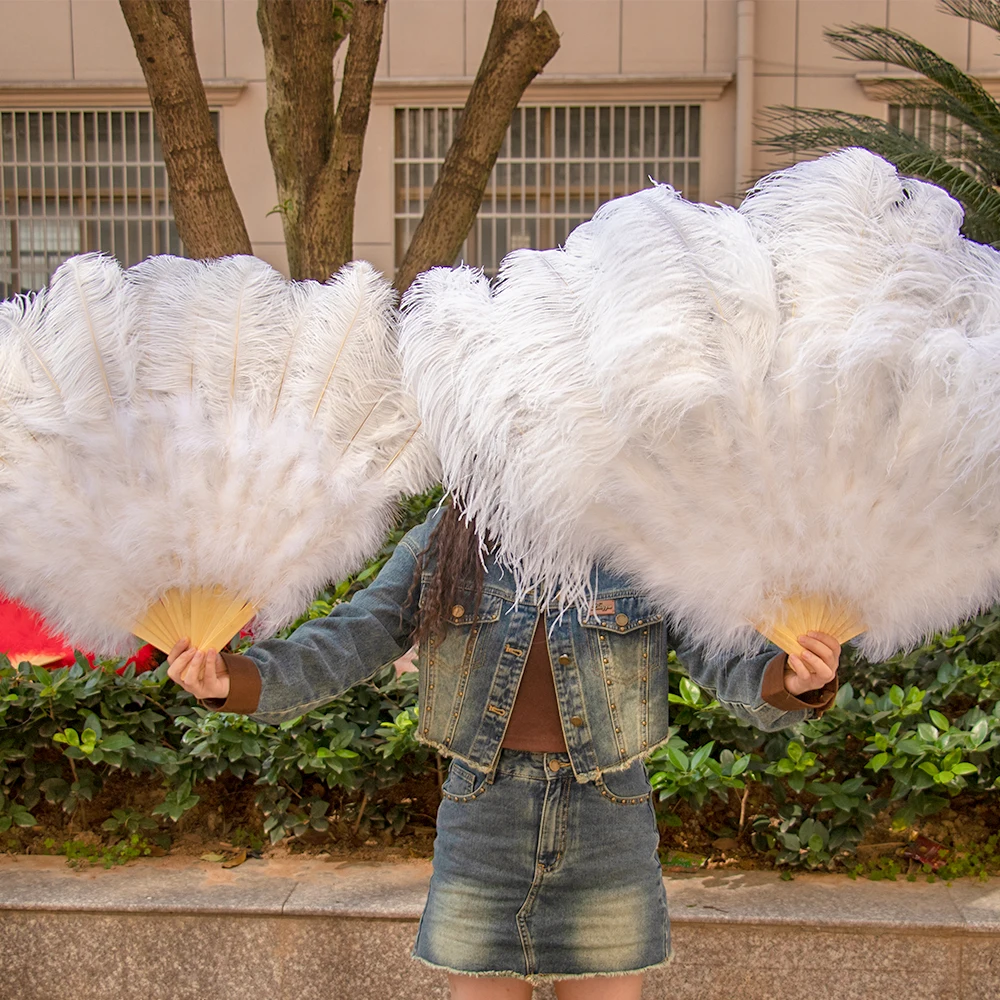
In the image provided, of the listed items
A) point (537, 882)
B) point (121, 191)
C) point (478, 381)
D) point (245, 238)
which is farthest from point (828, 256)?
point (121, 191)

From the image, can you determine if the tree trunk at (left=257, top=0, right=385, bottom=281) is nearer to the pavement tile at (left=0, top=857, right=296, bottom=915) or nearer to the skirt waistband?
the pavement tile at (left=0, top=857, right=296, bottom=915)

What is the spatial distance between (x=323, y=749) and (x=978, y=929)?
69.2 inches

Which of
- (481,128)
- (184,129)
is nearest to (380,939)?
(184,129)

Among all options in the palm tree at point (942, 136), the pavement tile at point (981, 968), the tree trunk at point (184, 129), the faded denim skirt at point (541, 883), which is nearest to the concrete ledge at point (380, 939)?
the pavement tile at point (981, 968)

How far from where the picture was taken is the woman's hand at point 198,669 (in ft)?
5.89

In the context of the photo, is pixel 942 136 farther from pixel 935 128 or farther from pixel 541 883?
pixel 541 883

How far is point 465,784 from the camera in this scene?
6.47ft

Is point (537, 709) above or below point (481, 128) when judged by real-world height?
below

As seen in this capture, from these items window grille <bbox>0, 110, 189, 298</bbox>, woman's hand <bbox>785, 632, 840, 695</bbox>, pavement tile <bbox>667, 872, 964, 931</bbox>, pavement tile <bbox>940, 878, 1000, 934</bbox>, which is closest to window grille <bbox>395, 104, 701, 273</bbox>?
window grille <bbox>0, 110, 189, 298</bbox>

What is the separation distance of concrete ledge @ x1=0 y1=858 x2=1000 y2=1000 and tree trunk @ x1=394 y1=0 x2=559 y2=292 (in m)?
2.49

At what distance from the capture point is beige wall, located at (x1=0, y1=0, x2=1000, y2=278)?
341 inches

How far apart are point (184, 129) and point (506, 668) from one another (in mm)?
3030

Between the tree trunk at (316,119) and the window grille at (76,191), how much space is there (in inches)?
199

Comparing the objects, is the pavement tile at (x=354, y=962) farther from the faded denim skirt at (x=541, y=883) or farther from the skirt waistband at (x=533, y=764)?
the skirt waistband at (x=533, y=764)
